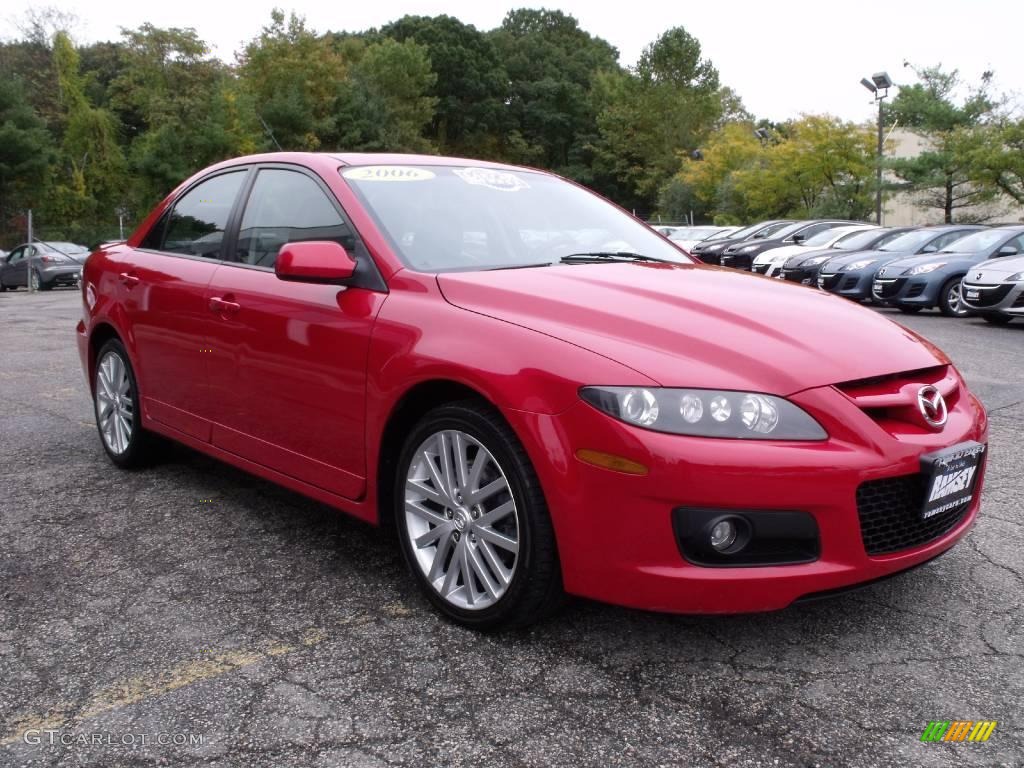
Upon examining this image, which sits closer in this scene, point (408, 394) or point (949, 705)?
point (949, 705)

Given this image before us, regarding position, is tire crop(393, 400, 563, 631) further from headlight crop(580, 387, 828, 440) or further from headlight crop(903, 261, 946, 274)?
headlight crop(903, 261, 946, 274)

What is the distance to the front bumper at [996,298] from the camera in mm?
11875

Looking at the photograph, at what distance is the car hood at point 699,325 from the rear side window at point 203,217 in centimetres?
151

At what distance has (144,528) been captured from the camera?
409 cm

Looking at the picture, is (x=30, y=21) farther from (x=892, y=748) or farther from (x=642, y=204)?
(x=892, y=748)

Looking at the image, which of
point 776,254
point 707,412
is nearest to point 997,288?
point 776,254

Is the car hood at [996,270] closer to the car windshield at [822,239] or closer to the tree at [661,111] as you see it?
the car windshield at [822,239]

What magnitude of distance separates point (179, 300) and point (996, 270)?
11058mm

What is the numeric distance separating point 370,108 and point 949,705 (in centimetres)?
6475

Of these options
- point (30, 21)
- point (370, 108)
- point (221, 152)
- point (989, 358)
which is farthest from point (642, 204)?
point (989, 358)

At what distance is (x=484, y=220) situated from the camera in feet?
12.3

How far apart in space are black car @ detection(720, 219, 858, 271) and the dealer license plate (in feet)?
57.6

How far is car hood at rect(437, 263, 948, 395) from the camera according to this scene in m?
2.69

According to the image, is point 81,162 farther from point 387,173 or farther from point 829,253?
point 387,173
